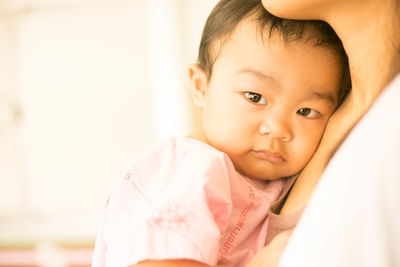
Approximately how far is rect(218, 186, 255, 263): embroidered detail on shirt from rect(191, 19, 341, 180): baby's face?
0.09 meters

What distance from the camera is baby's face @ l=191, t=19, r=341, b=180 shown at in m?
0.73

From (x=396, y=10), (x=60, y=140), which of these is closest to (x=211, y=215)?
(x=396, y=10)

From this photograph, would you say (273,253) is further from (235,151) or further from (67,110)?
(67,110)

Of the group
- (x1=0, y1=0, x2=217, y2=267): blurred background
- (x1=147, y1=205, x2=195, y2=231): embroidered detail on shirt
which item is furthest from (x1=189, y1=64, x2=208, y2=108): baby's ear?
(x1=0, y1=0, x2=217, y2=267): blurred background

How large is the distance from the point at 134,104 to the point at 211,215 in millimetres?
2412

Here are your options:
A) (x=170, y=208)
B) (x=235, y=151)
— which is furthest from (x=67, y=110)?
(x=170, y=208)

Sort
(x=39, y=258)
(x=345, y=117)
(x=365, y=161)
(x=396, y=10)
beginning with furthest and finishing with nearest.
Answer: (x=39, y=258) → (x=345, y=117) → (x=396, y=10) → (x=365, y=161)

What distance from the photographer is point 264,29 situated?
742 millimetres

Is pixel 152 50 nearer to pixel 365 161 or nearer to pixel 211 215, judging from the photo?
pixel 211 215

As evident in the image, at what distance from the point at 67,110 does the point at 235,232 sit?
2520 mm

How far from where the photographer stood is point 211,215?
0.57 metres

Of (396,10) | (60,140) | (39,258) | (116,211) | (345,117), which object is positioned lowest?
(39,258)

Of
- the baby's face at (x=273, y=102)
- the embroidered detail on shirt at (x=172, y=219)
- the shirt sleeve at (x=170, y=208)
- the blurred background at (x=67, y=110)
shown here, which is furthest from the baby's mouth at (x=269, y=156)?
the blurred background at (x=67, y=110)

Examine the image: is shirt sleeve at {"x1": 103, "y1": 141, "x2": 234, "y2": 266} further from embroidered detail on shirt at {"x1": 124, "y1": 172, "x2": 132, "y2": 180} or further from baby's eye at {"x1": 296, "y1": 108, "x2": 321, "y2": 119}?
baby's eye at {"x1": 296, "y1": 108, "x2": 321, "y2": 119}
